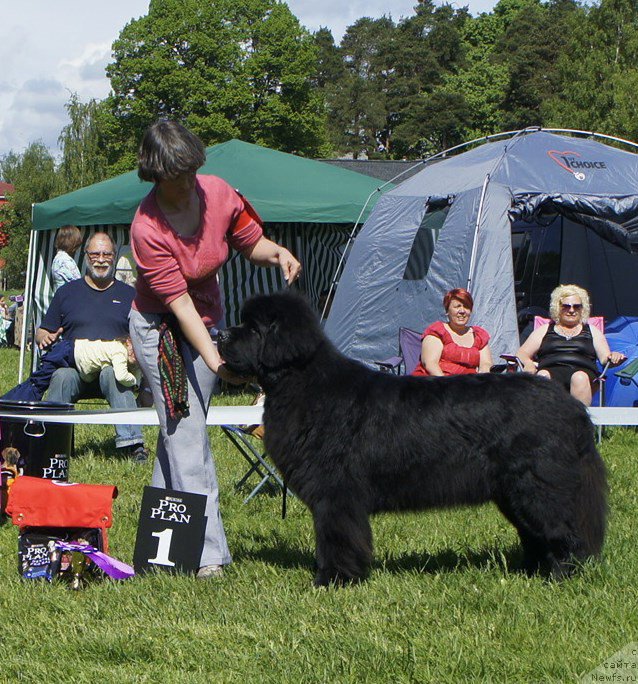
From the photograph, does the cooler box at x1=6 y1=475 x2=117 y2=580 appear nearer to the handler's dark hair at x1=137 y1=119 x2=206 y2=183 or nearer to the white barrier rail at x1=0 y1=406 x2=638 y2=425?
the white barrier rail at x1=0 y1=406 x2=638 y2=425

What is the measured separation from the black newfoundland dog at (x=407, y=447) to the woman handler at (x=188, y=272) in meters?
0.27

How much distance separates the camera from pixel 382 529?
4.86 meters

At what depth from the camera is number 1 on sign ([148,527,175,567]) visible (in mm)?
3967

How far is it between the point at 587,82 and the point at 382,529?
3236 cm

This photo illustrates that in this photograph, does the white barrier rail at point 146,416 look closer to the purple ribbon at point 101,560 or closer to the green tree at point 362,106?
the purple ribbon at point 101,560

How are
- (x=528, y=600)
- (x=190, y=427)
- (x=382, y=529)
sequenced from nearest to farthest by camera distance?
1. (x=528, y=600)
2. (x=190, y=427)
3. (x=382, y=529)

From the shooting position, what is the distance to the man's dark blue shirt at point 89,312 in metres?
7.18

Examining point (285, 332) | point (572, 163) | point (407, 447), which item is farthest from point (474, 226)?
point (285, 332)

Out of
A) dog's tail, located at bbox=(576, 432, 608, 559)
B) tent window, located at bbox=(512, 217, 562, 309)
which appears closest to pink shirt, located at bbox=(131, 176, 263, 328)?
dog's tail, located at bbox=(576, 432, 608, 559)

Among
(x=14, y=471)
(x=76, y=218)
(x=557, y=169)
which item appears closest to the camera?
(x=14, y=471)

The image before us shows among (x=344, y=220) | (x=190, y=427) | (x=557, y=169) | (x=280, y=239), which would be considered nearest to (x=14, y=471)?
(x=190, y=427)

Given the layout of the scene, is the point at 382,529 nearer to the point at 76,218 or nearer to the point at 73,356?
the point at 73,356

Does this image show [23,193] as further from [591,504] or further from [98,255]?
[591,504]

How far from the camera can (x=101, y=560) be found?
158 inches
